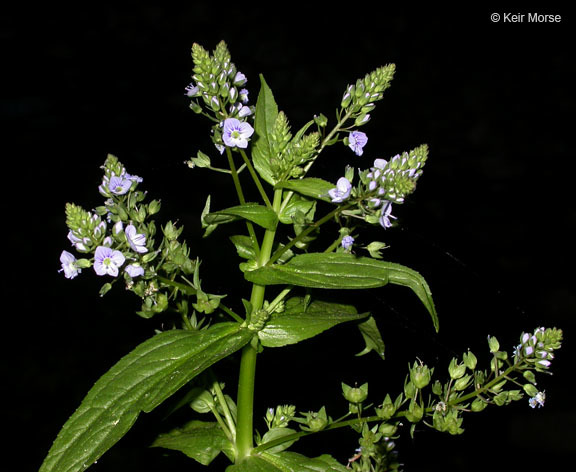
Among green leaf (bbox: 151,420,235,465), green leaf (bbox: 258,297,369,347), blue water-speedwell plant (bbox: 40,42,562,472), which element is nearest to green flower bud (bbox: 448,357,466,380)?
blue water-speedwell plant (bbox: 40,42,562,472)

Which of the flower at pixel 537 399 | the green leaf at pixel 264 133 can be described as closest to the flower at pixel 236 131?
the green leaf at pixel 264 133

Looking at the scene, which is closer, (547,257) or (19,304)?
(19,304)

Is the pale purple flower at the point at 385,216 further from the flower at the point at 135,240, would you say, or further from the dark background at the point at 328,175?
the dark background at the point at 328,175

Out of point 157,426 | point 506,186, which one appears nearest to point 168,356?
point 157,426

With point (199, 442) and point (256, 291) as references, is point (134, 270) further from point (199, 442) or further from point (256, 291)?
point (199, 442)

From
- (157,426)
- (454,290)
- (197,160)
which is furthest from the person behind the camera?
(454,290)

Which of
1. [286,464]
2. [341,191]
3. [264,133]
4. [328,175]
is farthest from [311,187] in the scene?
[328,175]

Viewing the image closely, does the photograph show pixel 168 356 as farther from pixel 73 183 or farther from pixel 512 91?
pixel 512 91
